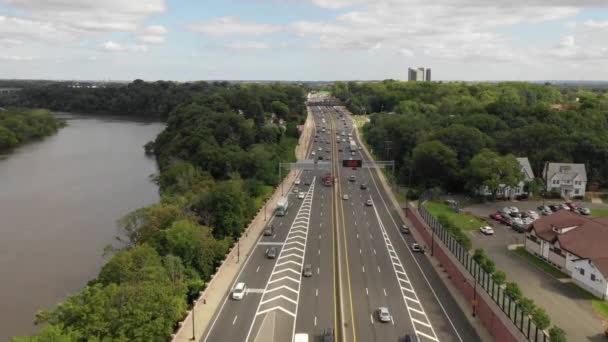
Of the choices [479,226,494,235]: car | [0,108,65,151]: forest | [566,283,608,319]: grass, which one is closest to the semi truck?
[479,226,494,235]: car

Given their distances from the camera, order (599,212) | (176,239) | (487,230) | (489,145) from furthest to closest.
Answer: (489,145) → (599,212) → (487,230) → (176,239)

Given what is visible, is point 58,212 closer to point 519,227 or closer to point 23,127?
point 519,227

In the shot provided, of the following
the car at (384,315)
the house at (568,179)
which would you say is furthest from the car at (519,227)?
the car at (384,315)

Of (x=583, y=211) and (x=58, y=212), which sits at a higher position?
(x=583, y=211)

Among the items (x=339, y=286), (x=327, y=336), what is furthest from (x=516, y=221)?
(x=327, y=336)

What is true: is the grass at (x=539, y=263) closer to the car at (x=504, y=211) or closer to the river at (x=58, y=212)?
the car at (x=504, y=211)

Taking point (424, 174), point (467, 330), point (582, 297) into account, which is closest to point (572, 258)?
point (582, 297)
